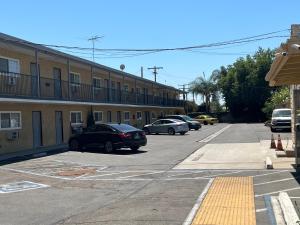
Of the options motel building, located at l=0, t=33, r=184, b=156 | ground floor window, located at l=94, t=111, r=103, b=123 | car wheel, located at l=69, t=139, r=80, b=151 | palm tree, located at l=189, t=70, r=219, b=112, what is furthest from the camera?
palm tree, located at l=189, t=70, r=219, b=112

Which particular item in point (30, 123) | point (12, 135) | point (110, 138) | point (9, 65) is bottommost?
point (110, 138)

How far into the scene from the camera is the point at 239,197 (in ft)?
35.7

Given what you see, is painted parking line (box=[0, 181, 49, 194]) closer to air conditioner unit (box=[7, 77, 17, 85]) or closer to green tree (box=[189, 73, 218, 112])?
air conditioner unit (box=[7, 77, 17, 85])

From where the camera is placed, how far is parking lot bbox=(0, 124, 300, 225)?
9.35m

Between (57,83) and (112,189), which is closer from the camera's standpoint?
(112,189)

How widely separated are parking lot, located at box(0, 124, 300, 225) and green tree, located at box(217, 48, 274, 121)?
5838cm

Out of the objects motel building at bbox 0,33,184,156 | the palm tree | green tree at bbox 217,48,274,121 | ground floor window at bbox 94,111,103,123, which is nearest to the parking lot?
motel building at bbox 0,33,184,156

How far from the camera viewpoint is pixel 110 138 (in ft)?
81.5

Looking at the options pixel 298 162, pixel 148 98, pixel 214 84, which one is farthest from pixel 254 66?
pixel 298 162

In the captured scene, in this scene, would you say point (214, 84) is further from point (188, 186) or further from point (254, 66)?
point (188, 186)

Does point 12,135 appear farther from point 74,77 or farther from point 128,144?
point 74,77

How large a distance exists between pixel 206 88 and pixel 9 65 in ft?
251

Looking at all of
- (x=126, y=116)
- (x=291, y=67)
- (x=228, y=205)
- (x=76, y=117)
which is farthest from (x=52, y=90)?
(x=228, y=205)

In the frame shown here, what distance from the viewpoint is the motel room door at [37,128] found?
27.9 meters
